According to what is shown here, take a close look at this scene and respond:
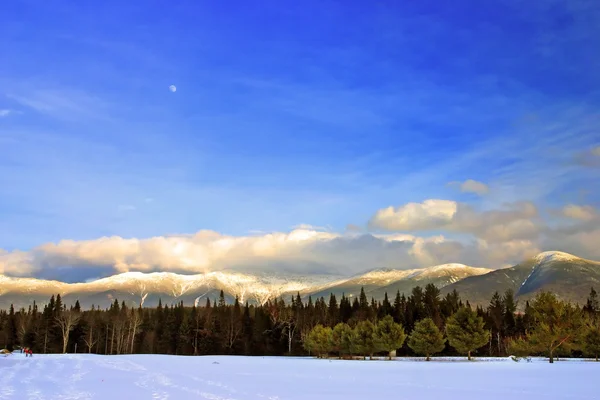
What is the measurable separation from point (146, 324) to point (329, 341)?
79.7 metres

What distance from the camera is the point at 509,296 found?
15750cm

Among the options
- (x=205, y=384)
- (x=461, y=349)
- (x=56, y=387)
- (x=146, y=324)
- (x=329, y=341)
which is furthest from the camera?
(x=146, y=324)

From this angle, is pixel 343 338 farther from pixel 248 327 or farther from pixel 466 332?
pixel 248 327

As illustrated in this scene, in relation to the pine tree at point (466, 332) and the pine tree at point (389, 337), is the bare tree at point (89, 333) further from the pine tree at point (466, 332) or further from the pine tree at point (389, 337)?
the pine tree at point (466, 332)

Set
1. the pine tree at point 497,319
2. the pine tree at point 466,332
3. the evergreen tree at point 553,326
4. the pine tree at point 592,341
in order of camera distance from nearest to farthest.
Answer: the evergreen tree at point 553,326 → the pine tree at point 592,341 → the pine tree at point 466,332 → the pine tree at point 497,319

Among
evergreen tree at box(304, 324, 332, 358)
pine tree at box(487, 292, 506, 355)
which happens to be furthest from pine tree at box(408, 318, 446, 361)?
pine tree at box(487, 292, 506, 355)

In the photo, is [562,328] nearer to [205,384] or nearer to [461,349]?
[461,349]

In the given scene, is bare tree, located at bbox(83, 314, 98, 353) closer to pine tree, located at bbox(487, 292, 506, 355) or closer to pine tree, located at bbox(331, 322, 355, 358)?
pine tree, located at bbox(331, 322, 355, 358)

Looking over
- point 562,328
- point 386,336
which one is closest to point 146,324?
point 386,336

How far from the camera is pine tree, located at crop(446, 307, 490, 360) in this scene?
93500mm

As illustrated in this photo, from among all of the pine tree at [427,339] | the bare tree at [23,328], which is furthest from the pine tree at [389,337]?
the bare tree at [23,328]

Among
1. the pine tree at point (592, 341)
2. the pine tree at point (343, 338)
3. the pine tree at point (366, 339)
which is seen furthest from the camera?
the pine tree at point (343, 338)

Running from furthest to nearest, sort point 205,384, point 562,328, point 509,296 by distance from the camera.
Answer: point 509,296 → point 562,328 → point 205,384

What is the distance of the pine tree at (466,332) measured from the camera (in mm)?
93500
